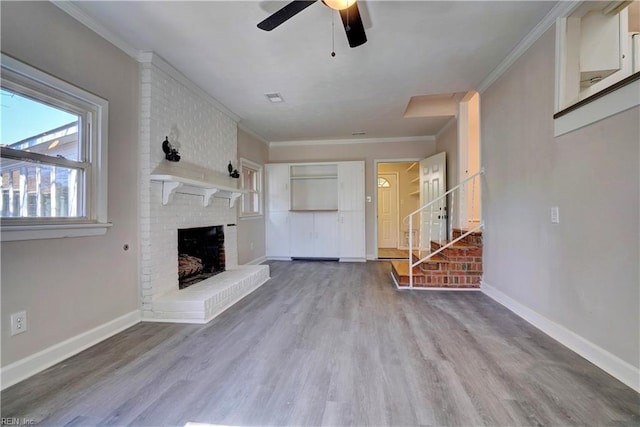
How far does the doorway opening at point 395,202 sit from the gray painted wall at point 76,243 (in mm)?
6277

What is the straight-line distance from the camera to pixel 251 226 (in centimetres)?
562

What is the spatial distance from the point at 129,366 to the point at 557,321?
329 cm

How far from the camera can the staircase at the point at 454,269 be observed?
3855 millimetres

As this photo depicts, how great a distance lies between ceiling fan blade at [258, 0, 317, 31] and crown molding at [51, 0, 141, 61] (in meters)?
1.49

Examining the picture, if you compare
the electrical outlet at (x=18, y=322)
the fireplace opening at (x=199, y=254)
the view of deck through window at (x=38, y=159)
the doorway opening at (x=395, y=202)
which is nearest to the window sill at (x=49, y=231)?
the view of deck through window at (x=38, y=159)

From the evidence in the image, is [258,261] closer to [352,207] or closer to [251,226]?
[251,226]

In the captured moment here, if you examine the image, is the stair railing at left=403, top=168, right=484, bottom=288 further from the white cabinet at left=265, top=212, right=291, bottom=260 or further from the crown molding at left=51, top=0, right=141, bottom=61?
the crown molding at left=51, top=0, right=141, bottom=61

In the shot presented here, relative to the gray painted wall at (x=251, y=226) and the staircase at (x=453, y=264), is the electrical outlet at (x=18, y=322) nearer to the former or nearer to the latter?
the gray painted wall at (x=251, y=226)

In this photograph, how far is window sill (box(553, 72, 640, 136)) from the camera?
167cm

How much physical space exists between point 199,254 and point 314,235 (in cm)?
278

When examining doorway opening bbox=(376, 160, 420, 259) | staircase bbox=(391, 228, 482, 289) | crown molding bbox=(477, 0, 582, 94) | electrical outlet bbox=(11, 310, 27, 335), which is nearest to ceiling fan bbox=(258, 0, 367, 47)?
crown molding bbox=(477, 0, 582, 94)

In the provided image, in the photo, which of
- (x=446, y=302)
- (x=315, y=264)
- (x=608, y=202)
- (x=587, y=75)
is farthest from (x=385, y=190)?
(x=608, y=202)

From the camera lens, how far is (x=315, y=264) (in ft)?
19.1

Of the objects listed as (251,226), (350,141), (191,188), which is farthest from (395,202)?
(191,188)
